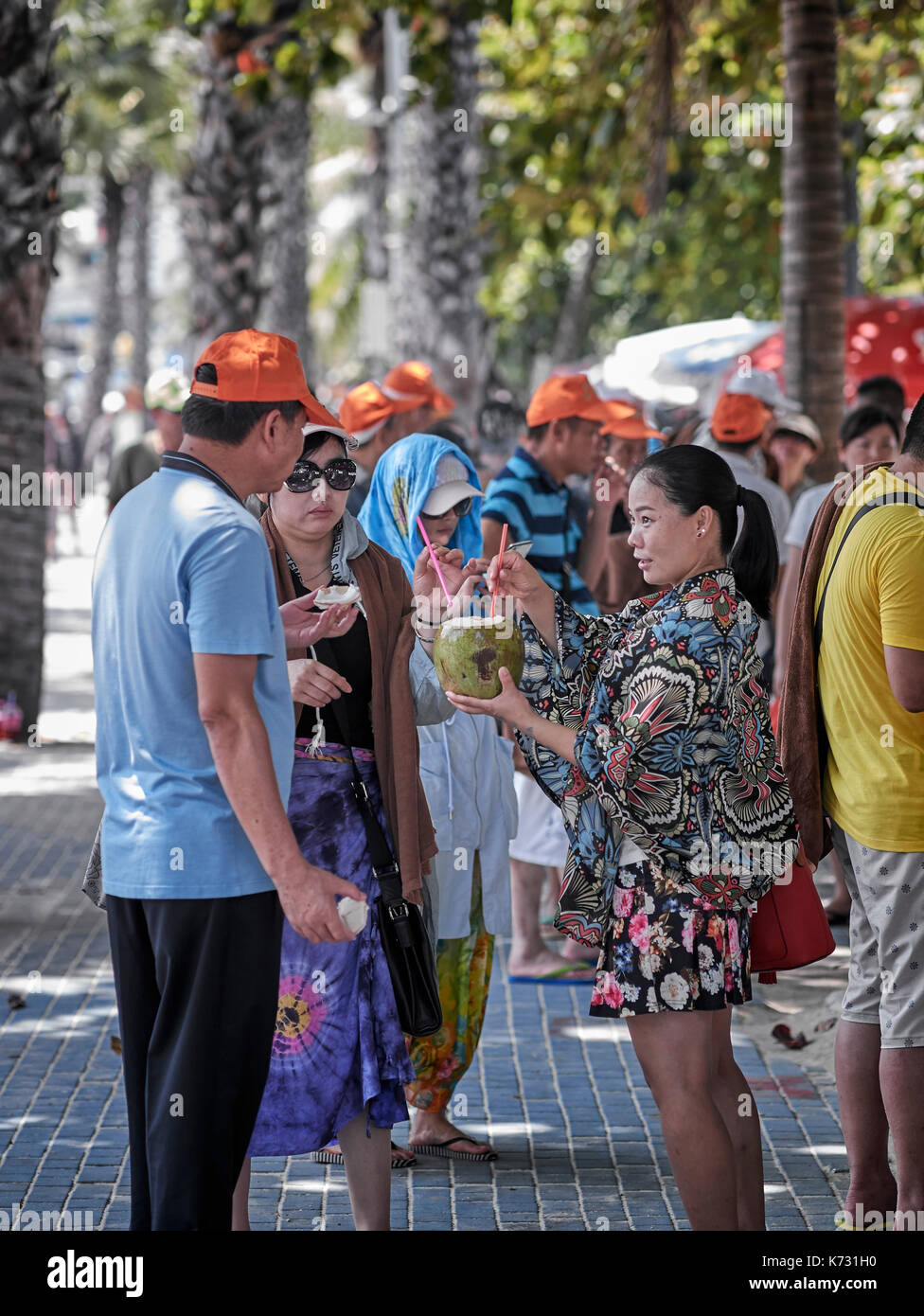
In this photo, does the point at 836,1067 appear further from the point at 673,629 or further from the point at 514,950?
the point at 514,950

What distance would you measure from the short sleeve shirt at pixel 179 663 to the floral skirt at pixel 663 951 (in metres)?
0.92

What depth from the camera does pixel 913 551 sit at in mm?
4066

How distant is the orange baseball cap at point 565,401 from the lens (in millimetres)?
→ 6715

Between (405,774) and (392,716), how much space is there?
0.15 metres

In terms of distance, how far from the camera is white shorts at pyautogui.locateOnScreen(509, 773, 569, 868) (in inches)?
283

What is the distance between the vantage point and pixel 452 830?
521 cm

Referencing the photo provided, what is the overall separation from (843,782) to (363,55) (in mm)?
25308

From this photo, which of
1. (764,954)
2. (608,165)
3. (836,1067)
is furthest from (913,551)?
(608,165)

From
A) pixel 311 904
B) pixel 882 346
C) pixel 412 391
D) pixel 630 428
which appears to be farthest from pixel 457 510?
pixel 882 346

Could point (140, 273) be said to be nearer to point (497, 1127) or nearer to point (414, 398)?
point (414, 398)

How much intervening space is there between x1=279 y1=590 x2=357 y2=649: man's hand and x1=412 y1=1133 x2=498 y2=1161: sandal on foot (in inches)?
78.5

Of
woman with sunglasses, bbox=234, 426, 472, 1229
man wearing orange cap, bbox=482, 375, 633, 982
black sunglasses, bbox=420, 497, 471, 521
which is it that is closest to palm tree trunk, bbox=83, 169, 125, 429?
man wearing orange cap, bbox=482, 375, 633, 982

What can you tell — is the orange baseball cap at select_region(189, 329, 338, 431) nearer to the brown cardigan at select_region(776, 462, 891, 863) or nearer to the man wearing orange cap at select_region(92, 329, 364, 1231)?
the man wearing orange cap at select_region(92, 329, 364, 1231)

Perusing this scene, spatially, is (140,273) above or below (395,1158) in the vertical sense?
above
